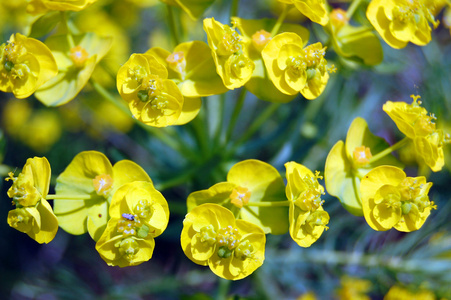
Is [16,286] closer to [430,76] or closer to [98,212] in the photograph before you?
[98,212]

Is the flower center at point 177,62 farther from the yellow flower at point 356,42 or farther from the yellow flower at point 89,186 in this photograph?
the yellow flower at point 356,42

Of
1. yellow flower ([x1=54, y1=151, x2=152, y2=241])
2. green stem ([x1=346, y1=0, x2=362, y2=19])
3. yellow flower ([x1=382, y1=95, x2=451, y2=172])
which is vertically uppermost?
green stem ([x1=346, y1=0, x2=362, y2=19])

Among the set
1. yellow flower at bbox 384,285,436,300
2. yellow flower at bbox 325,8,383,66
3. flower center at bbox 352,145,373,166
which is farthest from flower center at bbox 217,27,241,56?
yellow flower at bbox 384,285,436,300

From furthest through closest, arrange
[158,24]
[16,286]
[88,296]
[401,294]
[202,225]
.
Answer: [158,24]
[16,286]
[88,296]
[401,294]
[202,225]

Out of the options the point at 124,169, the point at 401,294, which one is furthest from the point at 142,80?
the point at 401,294

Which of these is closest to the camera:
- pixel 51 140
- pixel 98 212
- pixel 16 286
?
pixel 98 212

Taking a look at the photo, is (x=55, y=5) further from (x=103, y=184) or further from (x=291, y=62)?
(x=291, y=62)

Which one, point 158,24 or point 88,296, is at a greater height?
point 158,24

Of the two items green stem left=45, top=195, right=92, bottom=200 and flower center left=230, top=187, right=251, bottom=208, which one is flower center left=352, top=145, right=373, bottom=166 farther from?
green stem left=45, top=195, right=92, bottom=200
